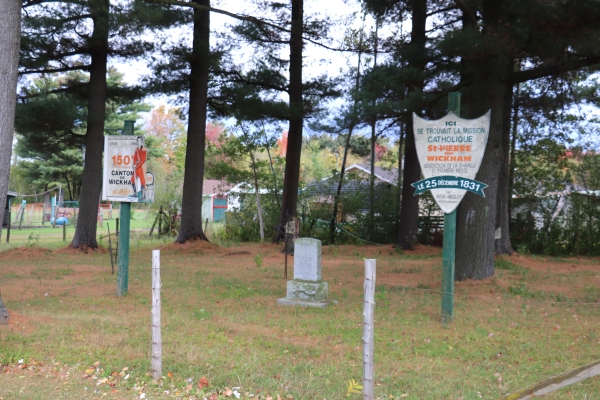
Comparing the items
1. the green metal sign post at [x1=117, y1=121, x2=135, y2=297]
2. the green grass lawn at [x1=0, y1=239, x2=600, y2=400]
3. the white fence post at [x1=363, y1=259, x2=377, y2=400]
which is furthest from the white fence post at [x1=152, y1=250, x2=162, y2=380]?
the green metal sign post at [x1=117, y1=121, x2=135, y2=297]

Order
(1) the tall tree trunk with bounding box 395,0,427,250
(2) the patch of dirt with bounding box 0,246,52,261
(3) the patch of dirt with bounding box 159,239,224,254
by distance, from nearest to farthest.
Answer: (2) the patch of dirt with bounding box 0,246,52,261 < (1) the tall tree trunk with bounding box 395,0,427,250 < (3) the patch of dirt with bounding box 159,239,224,254

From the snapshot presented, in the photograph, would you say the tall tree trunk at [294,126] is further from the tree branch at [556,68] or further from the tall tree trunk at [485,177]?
the tree branch at [556,68]

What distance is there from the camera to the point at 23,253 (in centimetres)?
1633

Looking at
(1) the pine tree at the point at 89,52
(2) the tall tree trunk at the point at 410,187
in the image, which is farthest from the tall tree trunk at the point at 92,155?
(2) the tall tree trunk at the point at 410,187

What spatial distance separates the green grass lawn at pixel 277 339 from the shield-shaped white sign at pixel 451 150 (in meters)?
1.52

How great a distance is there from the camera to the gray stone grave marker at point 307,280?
9.66 m

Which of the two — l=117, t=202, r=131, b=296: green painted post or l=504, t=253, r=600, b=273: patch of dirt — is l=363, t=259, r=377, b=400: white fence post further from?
l=504, t=253, r=600, b=273: patch of dirt

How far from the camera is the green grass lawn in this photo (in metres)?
5.55

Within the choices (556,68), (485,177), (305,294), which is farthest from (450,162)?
(556,68)

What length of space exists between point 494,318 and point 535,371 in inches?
105

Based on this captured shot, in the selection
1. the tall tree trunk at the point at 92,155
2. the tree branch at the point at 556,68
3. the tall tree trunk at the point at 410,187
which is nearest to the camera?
the tree branch at the point at 556,68

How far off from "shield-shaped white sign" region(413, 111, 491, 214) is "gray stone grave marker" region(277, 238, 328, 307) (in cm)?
241

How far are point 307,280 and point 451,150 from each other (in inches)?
129

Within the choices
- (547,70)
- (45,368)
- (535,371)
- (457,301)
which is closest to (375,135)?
(547,70)
